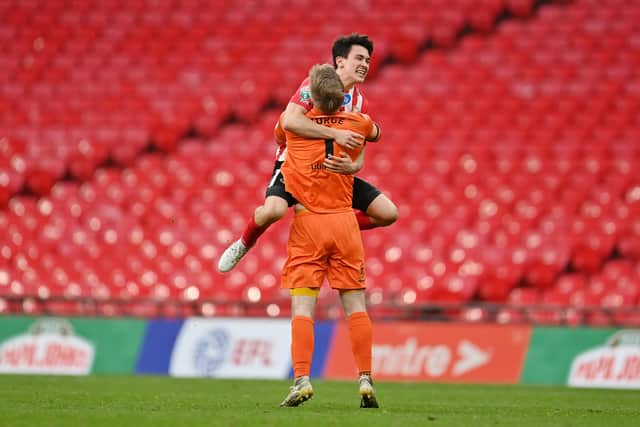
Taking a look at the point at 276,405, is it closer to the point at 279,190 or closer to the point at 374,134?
the point at 279,190

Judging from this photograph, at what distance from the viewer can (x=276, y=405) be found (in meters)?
5.99

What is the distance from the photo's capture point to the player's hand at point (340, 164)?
18.4 ft

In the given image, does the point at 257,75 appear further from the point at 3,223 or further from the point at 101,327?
the point at 101,327

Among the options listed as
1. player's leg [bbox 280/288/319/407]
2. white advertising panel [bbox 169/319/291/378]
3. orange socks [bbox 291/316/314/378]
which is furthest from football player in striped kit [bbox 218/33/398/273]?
white advertising panel [bbox 169/319/291/378]

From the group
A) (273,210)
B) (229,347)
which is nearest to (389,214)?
(273,210)

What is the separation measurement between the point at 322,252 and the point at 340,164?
1.46 ft

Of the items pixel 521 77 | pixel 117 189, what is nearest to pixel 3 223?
pixel 117 189

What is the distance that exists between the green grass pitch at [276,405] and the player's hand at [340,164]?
1.17 metres

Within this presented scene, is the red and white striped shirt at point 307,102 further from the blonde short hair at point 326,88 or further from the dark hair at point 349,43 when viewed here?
the dark hair at point 349,43

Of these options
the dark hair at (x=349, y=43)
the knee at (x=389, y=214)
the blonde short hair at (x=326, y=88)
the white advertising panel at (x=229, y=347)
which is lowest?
the white advertising panel at (x=229, y=347)

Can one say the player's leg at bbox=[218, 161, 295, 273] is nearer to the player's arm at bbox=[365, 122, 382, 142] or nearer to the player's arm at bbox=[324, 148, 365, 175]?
the player's arm at bbox=[324, 148, 365, 175]

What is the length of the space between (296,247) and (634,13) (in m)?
11.8

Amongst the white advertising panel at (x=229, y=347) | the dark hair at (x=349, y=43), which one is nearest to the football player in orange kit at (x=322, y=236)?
the dark hair at (x=349, y=43)

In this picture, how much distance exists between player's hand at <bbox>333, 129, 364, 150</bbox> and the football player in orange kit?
0.03 meters
